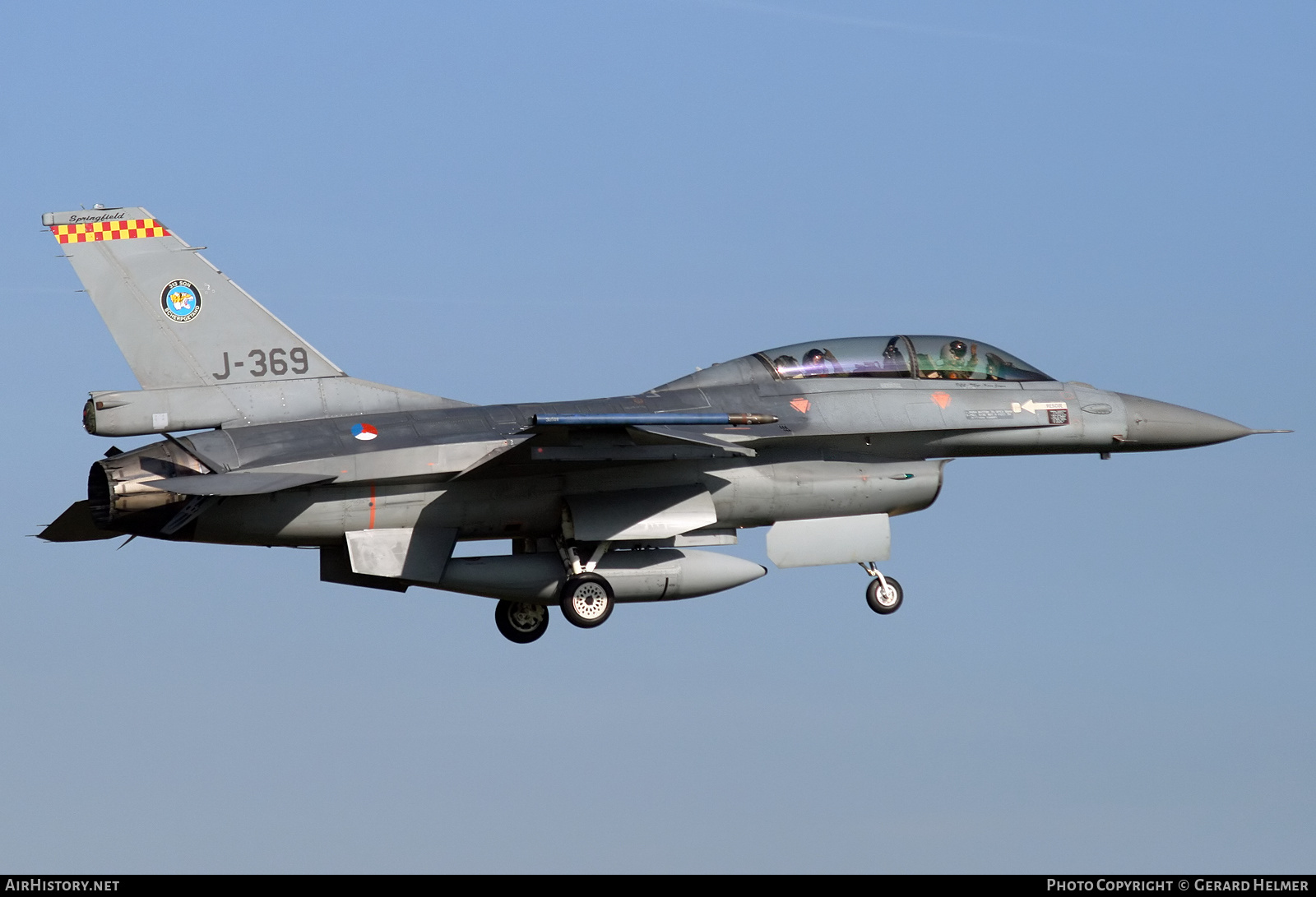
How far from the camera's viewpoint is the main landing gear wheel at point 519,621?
21.1 meters

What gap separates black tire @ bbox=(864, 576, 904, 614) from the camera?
2080 cm

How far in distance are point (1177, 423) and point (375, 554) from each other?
913 centimetres

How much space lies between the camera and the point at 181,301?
61.9 feet

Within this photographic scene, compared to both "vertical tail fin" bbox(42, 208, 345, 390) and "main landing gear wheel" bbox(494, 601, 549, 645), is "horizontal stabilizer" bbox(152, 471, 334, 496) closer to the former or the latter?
"vertical tail fin" bbox(42, 208, 345, 390)

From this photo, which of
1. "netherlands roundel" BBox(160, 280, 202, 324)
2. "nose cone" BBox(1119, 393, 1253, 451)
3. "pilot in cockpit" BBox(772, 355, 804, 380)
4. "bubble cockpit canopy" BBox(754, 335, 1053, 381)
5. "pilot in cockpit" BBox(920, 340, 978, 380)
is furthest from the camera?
"nose cone" BBox(1119, 393, 1253, 451)

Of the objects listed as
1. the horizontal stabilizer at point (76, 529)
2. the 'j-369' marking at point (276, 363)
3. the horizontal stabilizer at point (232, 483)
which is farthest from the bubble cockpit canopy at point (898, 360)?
the horizontal stabilizer at point (76, 529)

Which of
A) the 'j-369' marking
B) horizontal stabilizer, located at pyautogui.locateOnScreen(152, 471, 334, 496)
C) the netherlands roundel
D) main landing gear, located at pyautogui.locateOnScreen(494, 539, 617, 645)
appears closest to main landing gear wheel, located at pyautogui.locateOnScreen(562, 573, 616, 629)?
main landing gear, located at pyautogui.locateOnScreen(494, 539, 617, 645)

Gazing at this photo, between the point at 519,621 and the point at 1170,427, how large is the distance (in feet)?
25.0

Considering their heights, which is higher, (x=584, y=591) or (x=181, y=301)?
(x=181, y=301)

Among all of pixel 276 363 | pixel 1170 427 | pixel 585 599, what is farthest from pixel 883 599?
pixel 276 363

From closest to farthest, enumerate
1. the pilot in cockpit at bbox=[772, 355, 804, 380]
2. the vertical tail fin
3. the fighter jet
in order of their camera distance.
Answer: the fighter jet, the vertical tail fin, the pilot in cockpit at bbox=[772, 355, 804, 380]

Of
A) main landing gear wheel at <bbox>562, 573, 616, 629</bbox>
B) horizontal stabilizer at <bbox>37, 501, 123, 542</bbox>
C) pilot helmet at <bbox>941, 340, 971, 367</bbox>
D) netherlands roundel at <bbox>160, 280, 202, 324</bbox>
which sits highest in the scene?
netherlands roundel at <bbox>160, 280, 202, 324</bbox>

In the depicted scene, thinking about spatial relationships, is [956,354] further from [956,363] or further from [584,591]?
[584,591]
